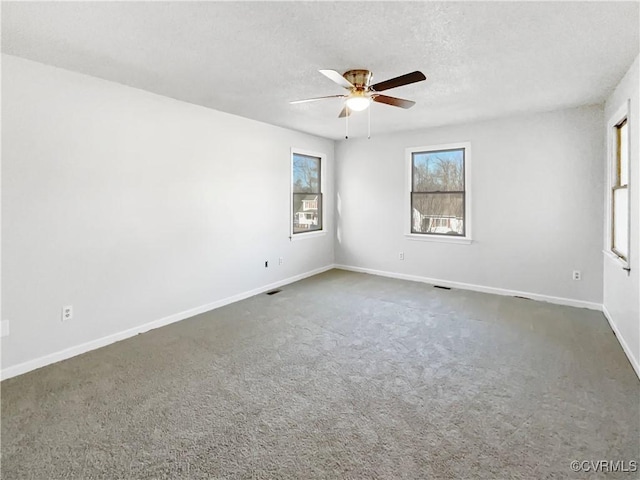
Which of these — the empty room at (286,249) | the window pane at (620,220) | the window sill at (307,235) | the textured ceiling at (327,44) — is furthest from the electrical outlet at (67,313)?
the window pane at (620,220)

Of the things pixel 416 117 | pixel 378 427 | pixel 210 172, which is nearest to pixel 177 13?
pixel 210 172

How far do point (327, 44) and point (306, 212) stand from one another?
3761 millimetres

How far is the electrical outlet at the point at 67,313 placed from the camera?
300 centimetres

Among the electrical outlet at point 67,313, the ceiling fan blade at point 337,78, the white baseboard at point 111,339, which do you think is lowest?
the white baseboard at point 111,339

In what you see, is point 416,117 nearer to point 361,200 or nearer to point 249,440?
point 361,200

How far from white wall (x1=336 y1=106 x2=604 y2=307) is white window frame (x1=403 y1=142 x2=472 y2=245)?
6 centimetres

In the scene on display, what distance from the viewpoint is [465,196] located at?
5.15 meters

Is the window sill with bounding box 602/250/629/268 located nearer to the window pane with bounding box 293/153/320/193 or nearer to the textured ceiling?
the textured ceiling

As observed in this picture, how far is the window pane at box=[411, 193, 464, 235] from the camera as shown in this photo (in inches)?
209

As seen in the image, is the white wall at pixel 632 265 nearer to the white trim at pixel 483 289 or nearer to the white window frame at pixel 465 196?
the white trim at pixel 483 289

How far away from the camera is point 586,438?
6.34 feet

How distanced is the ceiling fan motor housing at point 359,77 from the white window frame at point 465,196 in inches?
106

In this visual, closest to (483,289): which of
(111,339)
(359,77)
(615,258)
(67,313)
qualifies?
(615,258)

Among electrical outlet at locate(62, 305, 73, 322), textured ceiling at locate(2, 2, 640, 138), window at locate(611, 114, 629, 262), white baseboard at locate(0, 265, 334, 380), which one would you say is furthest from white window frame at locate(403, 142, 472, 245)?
electrical outlet at locate(62, 305, 73, 322)
